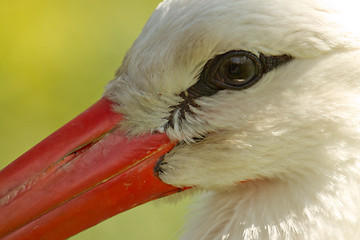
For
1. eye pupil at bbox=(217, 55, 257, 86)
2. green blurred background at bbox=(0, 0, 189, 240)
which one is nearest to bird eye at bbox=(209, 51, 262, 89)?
eye pupil at bbox=(217, 55, 257, 86)

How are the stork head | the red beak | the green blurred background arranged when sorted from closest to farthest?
1. the stork head
2. the red beak
3. the green blurred background

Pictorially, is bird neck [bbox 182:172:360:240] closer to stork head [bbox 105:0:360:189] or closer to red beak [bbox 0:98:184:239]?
stork head [bbox 105:0:360:189]

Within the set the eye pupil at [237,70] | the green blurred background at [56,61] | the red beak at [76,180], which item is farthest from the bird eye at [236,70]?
the green blurred background at [56,61]

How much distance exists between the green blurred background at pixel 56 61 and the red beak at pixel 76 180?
2.72 m

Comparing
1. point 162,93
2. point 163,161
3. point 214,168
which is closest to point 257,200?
point 214,168

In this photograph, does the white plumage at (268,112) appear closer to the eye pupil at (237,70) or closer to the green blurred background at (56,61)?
the eye pupil at (237,70)

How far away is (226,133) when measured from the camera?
2404 mm

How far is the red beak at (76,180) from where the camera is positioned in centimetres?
241

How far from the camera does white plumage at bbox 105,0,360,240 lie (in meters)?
2.29

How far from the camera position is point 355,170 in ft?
7.56

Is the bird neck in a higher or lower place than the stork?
lower

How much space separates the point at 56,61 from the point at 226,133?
406cm

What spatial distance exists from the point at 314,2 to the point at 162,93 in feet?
2.04

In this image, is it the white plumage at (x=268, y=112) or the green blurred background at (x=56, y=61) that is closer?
the white plumage at (x=268, y=112)
